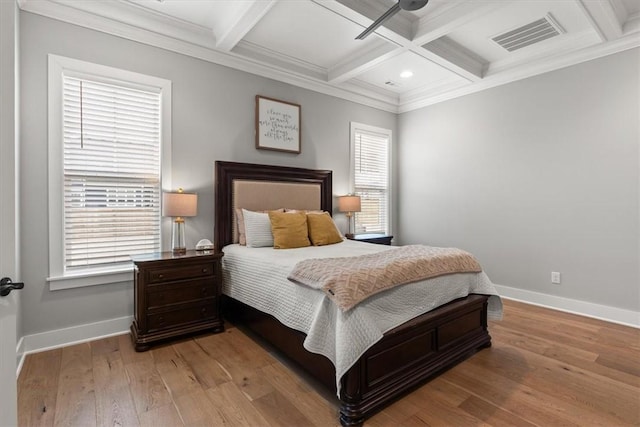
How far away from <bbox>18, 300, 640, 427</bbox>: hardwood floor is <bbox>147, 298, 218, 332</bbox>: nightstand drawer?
0.19m

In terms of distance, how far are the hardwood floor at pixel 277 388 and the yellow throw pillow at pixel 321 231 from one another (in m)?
1.24

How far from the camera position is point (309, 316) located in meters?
2.01

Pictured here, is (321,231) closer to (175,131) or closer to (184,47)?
(175,131)

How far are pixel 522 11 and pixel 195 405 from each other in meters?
4.18

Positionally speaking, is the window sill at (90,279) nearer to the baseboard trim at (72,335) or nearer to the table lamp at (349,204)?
the baseboard trim at (72,335)

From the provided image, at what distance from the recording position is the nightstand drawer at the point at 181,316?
267 centimetres

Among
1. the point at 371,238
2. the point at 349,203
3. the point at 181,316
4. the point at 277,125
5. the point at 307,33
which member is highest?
the point at 307,33

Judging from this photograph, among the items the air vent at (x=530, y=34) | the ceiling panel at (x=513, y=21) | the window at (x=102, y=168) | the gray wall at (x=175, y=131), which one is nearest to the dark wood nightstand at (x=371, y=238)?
the gray wall at (x=175, y=131)

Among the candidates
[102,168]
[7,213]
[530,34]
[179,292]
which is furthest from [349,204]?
[7,213]

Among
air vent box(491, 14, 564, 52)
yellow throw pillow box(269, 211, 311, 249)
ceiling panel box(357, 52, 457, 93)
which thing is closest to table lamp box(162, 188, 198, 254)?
yellow throw pillow box(269, 211, 311, 249)

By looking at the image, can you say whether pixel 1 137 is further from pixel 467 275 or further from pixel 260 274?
pixel 467 275

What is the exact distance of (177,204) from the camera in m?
2.96

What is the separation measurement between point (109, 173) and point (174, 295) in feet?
4.20

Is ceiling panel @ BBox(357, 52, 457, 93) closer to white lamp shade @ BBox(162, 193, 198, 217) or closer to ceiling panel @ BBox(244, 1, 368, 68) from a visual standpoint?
ceiling panel @ BBox(244, 1, 368, 68)
